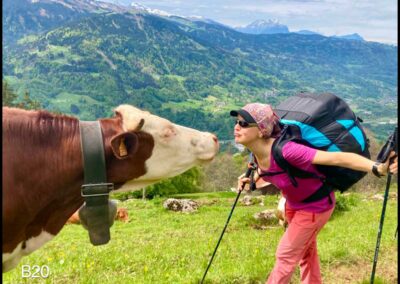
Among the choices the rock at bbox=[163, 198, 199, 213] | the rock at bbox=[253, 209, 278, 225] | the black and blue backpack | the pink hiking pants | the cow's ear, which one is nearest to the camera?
the cow's ear

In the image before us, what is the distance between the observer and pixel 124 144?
3281 millimetres

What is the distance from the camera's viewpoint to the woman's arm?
3.74m

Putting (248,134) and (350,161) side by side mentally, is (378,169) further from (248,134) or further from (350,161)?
(248,134)

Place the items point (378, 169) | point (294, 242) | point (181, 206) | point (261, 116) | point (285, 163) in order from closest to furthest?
1. point (378, 169)
2. point (285, 163)
3. point (261, 116)
4. point (294, 242)
5. point (181, 206)

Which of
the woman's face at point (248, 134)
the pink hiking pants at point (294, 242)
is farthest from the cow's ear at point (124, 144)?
the pink hiking pants at point (294, 242)

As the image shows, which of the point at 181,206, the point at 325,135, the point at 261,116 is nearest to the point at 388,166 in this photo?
the point at 325,135

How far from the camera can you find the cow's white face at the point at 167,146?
3.51m

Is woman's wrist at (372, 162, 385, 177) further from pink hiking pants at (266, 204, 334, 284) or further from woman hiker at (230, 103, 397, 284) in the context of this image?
pink hiking pants at (266, 204, 334, 284)

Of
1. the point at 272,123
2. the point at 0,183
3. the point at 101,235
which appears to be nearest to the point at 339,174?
the point at 272,123

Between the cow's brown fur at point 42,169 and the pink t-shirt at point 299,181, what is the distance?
1.55 m

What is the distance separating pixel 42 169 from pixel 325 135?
273 centimetres

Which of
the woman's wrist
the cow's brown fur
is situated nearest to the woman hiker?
the woman's wrist

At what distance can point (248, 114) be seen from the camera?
4.55 m

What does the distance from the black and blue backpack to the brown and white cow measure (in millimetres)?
1406
